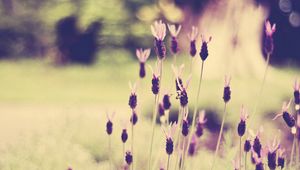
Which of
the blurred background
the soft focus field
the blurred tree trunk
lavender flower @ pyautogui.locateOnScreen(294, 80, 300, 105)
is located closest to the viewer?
lavender flower @ pyautogui.locateOnScreen(294, 80, 300, 105)

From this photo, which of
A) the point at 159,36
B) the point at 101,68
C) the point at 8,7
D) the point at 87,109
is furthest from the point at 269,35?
the point at 8,7

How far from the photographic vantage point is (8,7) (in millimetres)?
11125

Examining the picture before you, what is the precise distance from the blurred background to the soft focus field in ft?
0.03

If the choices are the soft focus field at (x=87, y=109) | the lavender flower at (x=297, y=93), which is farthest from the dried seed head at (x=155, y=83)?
the lavender flower at (x=297, y=93)

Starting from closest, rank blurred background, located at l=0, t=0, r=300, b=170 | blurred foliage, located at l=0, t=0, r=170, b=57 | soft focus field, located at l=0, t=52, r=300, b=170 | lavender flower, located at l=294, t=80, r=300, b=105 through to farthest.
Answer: lavender flower, located at l=294, t=80, r=300, b=105, soft focus field, located at l=0, t=52, r=300, b=170, blurred background, located at l=0, t=0, r=300, b=170, blurred foliage, located at l=0, t=0, r=170, b=57

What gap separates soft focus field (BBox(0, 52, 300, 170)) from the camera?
2.96m

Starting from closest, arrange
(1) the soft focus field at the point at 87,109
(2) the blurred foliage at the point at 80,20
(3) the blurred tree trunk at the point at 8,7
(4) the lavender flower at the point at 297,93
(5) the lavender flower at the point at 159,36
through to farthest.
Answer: (5) the lavender flower at the point at 159,36
(4) the lavender flower at the point at 297,93
(1) the soft focus field at the point at 87,109
(2) the blurred foliage at the point at 80,20
(3) the blurred tree trunk at the point at 8,7

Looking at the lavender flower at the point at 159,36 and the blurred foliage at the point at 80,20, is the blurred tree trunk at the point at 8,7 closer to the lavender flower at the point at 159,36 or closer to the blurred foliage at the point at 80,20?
the blurred foliage at the point at 80,20

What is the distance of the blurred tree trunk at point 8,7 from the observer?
1101 cm

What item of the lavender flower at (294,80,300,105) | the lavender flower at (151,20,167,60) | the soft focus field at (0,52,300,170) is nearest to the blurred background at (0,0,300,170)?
the soft focus field at (0,52,300,170)

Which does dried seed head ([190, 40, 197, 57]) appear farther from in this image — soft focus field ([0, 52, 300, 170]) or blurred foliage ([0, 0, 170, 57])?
blurred foliage ([0, 0, 170, 57])

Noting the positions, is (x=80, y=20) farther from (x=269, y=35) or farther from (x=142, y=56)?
(x=269, y=35)

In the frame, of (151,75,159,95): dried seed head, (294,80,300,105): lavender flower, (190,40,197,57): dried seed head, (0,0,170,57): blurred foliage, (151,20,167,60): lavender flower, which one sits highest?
(151,20,167,60): lavender flower

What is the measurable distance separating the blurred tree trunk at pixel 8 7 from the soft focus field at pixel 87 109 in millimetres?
1030
